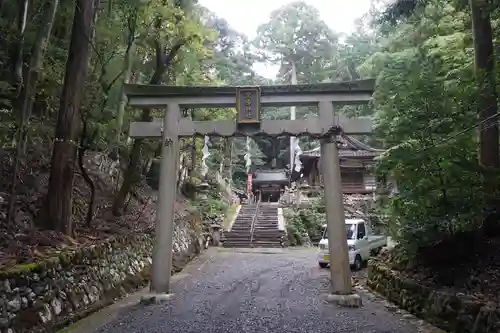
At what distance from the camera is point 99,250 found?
888 cm

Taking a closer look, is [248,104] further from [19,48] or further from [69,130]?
[19,48]

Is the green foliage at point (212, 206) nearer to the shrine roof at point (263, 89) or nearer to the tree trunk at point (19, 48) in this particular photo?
the shrine roof at point (263, 89)

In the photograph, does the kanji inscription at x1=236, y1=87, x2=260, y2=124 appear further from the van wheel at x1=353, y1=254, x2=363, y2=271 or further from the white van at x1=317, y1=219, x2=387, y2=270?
the van wheel at x1=353, y1=254, x2=363, y2=271

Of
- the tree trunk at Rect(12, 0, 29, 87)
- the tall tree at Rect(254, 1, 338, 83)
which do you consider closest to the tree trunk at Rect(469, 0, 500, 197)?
the tree trunk at Rect(12, 0, 29, 87)

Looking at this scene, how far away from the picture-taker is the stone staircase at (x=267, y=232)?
74.5ft

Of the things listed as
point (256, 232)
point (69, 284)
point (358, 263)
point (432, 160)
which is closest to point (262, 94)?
point (432, 160)

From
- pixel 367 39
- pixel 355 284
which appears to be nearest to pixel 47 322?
pixel 355 284

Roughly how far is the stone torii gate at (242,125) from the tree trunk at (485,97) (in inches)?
89.7

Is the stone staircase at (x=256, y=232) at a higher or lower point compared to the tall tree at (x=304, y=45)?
lower

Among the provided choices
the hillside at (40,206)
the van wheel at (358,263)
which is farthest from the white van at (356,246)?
the hillside at (40,206)

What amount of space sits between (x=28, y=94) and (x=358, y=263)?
39.3ft

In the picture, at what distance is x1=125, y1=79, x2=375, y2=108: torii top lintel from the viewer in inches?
377

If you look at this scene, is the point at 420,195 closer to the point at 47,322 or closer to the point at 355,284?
the point at 355,284

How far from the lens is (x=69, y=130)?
838 centimetres
